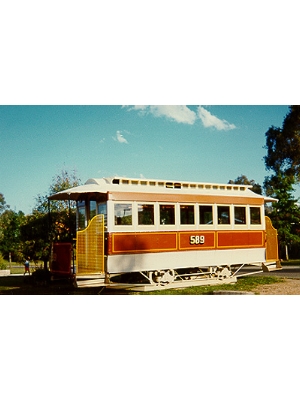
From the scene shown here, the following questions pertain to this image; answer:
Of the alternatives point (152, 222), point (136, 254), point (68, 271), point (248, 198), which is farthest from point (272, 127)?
point (68, 271)

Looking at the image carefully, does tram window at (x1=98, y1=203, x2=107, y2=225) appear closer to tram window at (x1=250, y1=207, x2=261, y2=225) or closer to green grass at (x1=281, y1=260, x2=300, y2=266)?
tram window at (x1=250, y1=207, x2=261, y2=225)

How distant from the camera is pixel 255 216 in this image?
37.4ft

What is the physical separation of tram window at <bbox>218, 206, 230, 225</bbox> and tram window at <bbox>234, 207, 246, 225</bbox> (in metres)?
0.27

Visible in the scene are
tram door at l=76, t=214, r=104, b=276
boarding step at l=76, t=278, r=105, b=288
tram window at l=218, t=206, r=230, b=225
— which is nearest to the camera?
boarding step at l=76, t=278, r=105, b=288

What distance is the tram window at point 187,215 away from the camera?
10164 mm

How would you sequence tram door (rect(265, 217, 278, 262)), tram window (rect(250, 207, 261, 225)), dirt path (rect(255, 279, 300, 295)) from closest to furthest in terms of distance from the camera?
dirt path (rect(255, 279, 300, 295))
tram window (rect(250, 207, 261, 225))
tram door (rect(265, 217, 278, 262))

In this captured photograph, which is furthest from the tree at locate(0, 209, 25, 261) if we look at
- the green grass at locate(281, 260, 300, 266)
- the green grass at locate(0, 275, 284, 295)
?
the green grass at locate(281, 260, 300, 266)

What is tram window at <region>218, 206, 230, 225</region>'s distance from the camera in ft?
35.2

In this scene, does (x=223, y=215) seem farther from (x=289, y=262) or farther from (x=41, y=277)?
(x=41, y=277)

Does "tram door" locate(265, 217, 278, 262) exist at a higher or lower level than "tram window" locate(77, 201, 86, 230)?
lower

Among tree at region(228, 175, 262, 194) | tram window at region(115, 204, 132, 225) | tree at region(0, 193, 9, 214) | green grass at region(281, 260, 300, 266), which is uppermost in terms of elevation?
tree at region(228, 175, 262, 194)

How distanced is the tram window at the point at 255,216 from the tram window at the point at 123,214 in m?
3.46

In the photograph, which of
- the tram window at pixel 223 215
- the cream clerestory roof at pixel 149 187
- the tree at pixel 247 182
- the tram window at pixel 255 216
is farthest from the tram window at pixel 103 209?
the tram window at pixel 255 216

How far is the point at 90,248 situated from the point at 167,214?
1.92 m
